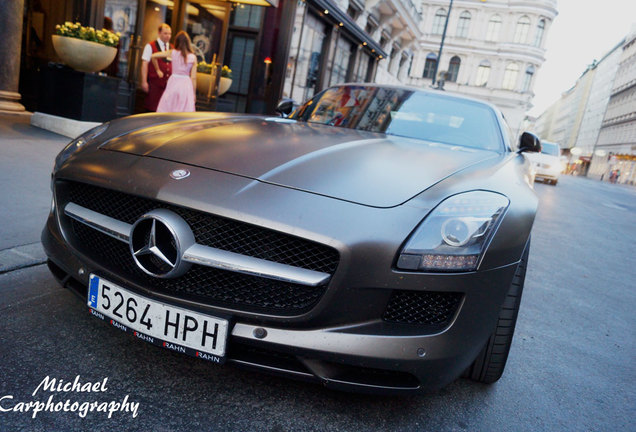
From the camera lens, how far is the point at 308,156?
1.80 m

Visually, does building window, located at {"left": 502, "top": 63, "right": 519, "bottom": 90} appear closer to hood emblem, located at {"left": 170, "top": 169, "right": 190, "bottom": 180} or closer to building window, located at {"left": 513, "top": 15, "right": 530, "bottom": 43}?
building window, located at {"left": 513, "top": 15, "right": 530, "bottom": 43}

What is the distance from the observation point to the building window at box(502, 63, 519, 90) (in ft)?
160

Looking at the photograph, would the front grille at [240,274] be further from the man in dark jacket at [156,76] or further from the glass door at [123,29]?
the glass door at [123,29]

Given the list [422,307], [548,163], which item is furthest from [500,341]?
[548,163]

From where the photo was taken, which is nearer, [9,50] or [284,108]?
[284,108]

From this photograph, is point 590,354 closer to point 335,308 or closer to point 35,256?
point 335,308

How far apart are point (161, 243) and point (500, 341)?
1271 millimetres

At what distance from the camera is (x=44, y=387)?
1489mm

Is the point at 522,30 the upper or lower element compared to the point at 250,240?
upper

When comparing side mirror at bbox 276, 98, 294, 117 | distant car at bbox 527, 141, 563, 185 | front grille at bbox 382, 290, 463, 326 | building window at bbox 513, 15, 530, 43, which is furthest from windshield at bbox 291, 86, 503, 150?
building window at bbox 513, 15, 530, 43

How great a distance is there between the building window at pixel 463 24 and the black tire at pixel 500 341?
54066mm

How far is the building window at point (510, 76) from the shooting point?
160ft

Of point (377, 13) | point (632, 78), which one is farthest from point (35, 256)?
point (632, 78)

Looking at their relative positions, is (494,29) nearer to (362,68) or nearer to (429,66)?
(429,66)
